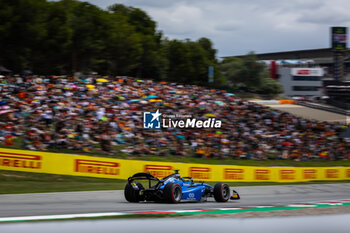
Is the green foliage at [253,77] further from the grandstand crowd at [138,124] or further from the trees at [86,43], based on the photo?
the grandstand crowd at [138,124]

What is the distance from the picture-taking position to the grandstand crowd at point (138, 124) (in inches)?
696

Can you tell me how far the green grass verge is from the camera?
12909 mm

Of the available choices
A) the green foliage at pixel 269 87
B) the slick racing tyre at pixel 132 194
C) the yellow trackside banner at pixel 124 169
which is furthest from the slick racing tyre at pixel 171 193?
the green foliage at pixel 269 87

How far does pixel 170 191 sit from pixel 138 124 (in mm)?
11490

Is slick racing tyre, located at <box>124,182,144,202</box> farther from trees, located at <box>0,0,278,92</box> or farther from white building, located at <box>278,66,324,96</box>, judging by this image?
white building, located at <box>278,66,324,96</box>

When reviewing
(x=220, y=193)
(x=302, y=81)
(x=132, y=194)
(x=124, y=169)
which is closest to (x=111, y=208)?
(x=132, y=194)

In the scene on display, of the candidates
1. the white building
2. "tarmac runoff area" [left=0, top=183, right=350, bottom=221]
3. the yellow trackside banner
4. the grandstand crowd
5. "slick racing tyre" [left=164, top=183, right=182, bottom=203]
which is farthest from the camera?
the white building

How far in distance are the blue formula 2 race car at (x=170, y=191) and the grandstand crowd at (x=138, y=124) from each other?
771 centimetres

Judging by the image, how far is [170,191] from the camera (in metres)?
9.45

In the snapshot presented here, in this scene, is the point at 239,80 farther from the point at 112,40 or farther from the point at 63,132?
the point at 63,132

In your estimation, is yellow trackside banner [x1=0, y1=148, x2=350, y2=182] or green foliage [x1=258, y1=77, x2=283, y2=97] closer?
yellow trackside banner [x1=0, y1=148, x2=350, y2=182]

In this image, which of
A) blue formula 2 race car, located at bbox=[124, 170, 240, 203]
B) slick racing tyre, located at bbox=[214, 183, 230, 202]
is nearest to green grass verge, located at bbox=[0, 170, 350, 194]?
blue formula 2 race car, located at bbox=[124, 170, 240, 203]

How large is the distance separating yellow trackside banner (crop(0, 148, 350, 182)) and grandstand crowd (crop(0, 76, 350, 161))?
3.81 feet

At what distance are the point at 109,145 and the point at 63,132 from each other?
2132 millimetres
